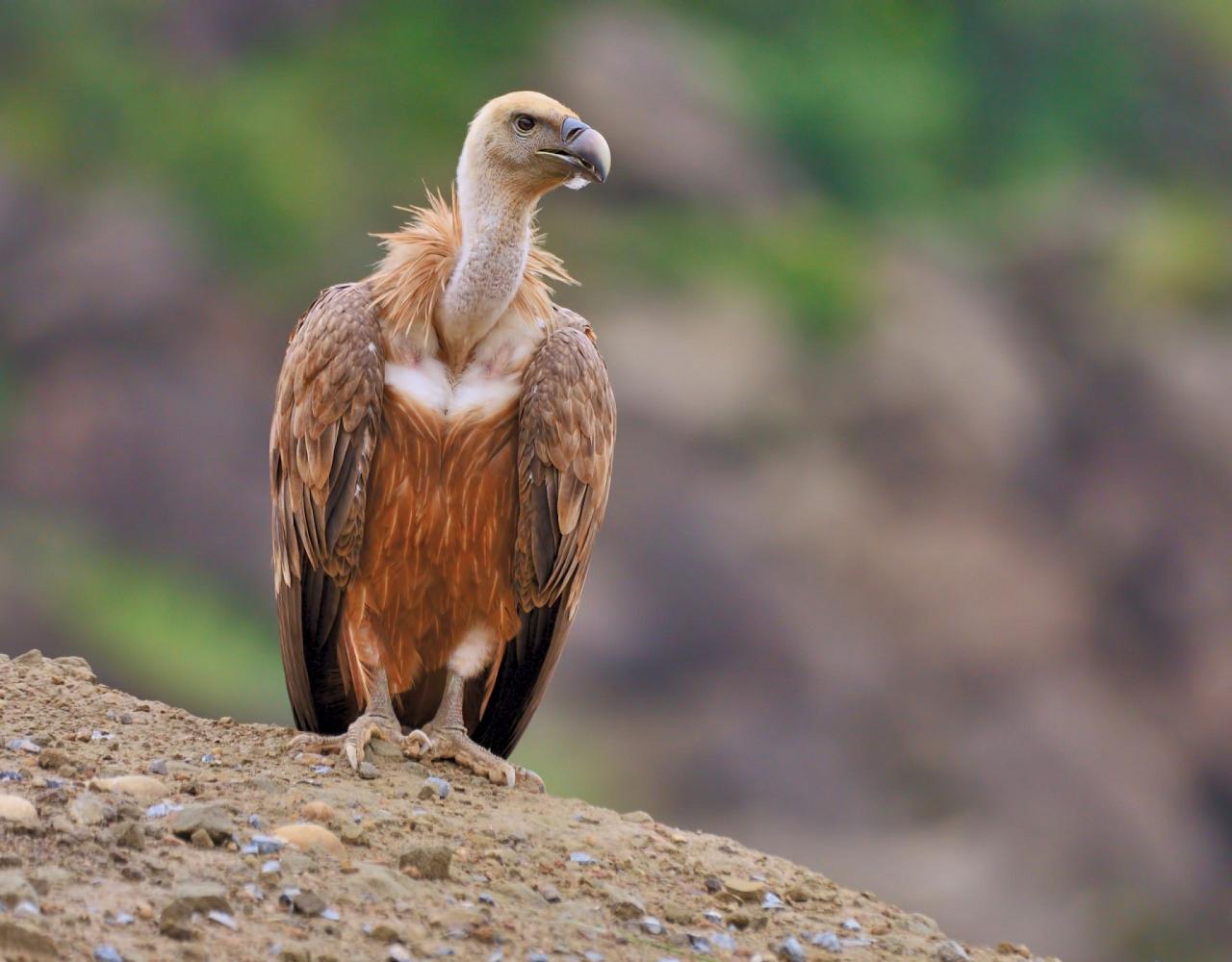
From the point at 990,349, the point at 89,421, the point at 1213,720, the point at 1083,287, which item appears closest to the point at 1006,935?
the point at 1213,720

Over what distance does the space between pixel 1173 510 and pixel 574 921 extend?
1485 cm

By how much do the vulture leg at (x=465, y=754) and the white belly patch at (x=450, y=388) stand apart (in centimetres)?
107

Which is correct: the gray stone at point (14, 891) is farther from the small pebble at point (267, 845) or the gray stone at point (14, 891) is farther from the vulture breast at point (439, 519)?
the vulture breast at point (439, 519)

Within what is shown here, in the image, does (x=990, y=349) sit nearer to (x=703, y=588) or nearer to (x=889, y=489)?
(x=889, y=489)

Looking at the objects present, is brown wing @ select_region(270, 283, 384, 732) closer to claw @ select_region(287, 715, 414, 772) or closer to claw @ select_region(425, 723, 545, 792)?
claw @ select_region(287, 715, 414, 772)

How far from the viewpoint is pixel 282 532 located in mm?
6020

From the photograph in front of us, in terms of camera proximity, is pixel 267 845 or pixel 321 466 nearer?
pixel 267 845

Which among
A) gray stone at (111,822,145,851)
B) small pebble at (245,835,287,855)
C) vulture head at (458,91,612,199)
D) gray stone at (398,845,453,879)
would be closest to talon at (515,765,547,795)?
gray stone at (398,845,453,879)

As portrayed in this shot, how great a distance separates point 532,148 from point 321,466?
134 cm

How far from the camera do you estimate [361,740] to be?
18.5ft

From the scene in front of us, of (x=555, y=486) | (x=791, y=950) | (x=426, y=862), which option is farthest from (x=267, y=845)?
(x=555, y=486)

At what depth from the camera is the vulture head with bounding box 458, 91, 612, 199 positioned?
6027 millimetres

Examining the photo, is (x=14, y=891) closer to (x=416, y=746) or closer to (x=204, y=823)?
(x=204, y=823)

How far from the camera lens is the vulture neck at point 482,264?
5.94 m
